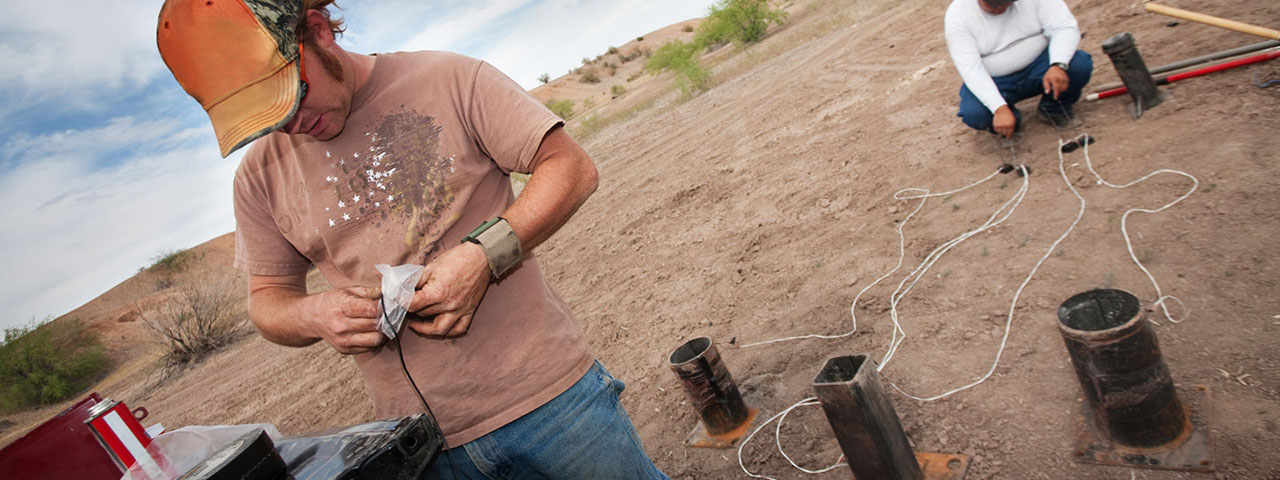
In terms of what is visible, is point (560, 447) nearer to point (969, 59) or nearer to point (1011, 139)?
point (969, 59)

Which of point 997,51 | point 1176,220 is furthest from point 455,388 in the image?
point 997,51

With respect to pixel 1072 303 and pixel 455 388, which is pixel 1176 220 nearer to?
pixel 1072 303

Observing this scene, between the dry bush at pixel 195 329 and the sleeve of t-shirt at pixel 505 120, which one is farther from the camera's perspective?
the dry bush at pixel 195 329

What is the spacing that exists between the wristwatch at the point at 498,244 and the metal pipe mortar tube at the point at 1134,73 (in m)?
4.23

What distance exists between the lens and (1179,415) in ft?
6.53

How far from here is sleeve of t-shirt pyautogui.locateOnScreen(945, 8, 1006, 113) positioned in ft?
13.5

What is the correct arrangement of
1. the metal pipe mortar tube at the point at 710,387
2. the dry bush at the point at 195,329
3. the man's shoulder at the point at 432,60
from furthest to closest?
the dry bush at the point at 195,329 < the metal pipe mortar tube at the point at 710,387 < the man's shoulder at the point at 432,60

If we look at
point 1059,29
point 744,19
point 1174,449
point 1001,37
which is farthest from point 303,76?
point 744,19

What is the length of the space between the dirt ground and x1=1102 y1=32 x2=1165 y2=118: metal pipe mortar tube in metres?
0.10

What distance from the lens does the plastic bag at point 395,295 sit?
1.42m

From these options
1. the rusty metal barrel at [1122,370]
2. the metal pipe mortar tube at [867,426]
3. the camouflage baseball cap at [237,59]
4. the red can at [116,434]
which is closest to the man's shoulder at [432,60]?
the camouflage baseball cap at [237,59]

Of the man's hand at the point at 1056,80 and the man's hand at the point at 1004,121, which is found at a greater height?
the man's hand at the point at 1056,80

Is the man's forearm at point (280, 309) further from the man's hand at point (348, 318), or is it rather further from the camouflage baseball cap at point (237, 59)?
the camouflage baseball cap at point (237, 59)

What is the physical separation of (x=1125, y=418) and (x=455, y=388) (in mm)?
2020
